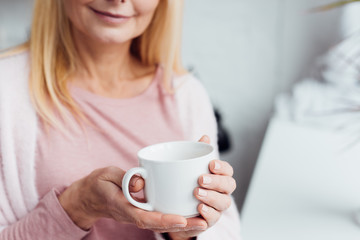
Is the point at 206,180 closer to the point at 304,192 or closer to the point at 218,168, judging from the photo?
the point at 218,168

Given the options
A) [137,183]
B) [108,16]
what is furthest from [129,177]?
[108,16]

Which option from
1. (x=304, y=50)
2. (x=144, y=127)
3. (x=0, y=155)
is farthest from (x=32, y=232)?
(x=304, y=50)

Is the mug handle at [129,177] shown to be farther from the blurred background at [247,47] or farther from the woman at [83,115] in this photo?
the blurred background at [247,47]

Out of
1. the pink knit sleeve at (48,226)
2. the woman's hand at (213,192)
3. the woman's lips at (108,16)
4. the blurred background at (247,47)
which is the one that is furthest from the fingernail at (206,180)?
the blurred background at (247,47)

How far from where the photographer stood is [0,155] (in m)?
0.77

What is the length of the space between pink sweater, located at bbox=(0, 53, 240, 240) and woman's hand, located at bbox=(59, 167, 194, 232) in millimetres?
21

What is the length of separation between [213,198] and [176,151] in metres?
0.09

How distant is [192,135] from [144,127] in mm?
104

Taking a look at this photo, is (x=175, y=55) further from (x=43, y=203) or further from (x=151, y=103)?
(x=43, y=203)

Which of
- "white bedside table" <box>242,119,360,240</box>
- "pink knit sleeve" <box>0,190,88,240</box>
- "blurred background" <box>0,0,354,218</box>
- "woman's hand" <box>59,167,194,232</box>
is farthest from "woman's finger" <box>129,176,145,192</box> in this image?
"blurred background" <box>0,0,354,218</box>

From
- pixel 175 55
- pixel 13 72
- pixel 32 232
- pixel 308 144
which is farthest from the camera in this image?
pixel 308 144

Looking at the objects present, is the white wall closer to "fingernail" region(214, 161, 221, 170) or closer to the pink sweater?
the pink sweater

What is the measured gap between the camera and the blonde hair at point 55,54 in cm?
81

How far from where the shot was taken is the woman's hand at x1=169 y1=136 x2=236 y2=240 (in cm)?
54
